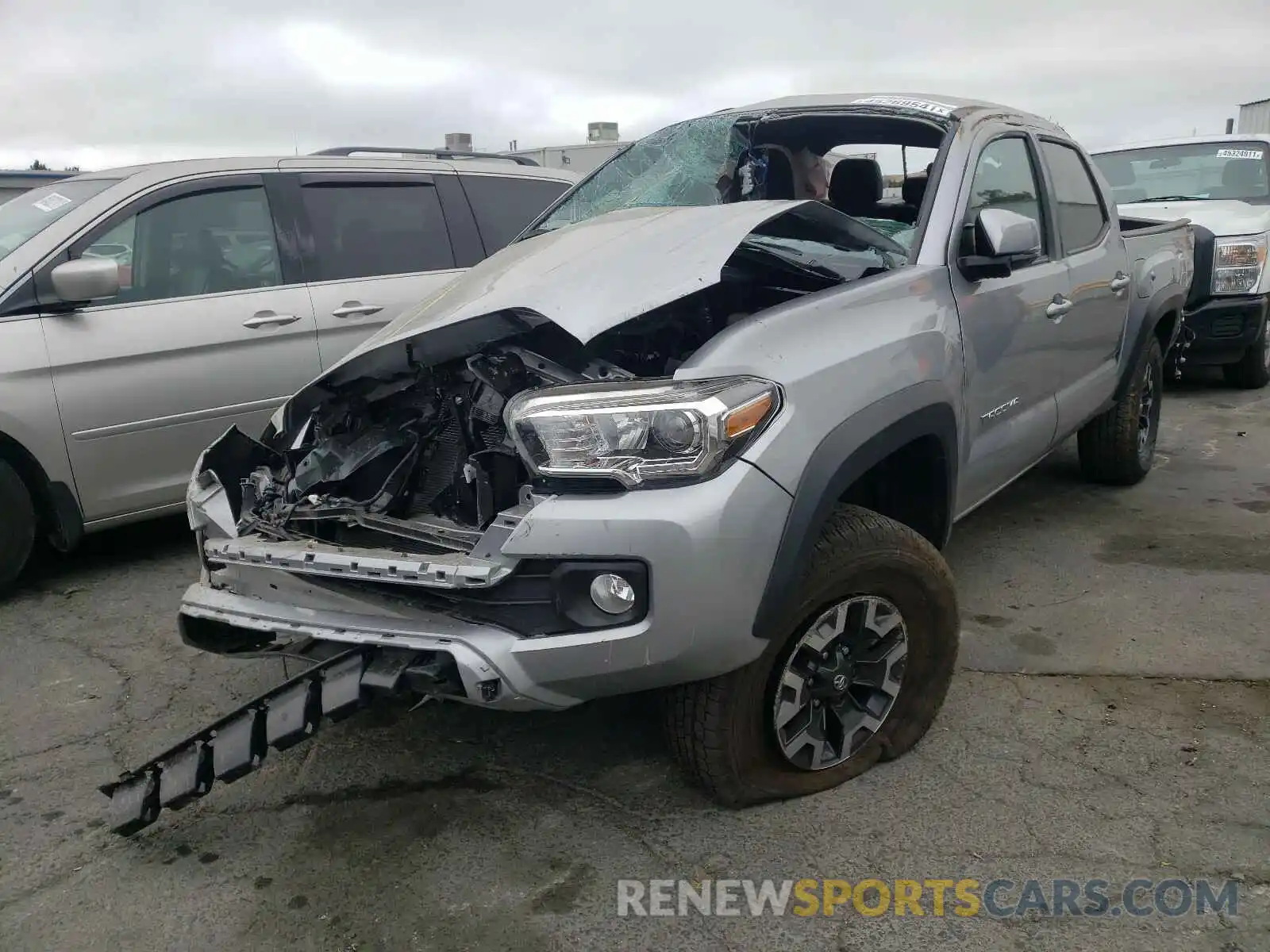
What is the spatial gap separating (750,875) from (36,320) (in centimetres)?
349

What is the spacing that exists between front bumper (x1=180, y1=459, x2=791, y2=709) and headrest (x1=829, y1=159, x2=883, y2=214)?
2321 mm

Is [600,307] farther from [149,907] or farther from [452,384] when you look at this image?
[149,907]

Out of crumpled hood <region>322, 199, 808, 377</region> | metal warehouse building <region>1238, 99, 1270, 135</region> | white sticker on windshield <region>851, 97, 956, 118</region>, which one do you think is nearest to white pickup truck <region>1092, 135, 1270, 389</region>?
white sticker on windshield <region>851, 97, 956, 118</region>

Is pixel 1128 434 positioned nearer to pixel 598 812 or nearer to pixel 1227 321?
pixel 1227 321

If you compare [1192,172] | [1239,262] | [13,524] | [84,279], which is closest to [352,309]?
[84,279]

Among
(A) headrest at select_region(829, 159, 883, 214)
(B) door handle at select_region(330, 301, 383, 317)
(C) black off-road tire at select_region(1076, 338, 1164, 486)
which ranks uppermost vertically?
(A) headrest at select_region(829, 159, 883, 214)

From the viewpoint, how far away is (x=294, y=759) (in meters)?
2.99

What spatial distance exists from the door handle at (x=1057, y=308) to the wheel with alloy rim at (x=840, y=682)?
1.63 metres

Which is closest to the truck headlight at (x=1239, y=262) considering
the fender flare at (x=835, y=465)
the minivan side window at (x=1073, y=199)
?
the minivan side window at (x=1073, y=199)

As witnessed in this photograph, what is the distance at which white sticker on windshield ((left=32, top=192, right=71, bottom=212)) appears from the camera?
14.6 feet

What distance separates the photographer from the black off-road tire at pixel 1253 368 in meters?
8.02

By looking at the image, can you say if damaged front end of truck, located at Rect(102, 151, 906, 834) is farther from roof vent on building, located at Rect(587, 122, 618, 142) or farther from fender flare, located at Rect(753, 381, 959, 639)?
roof vent on building, located at Rect(587, 122, 618, 142)

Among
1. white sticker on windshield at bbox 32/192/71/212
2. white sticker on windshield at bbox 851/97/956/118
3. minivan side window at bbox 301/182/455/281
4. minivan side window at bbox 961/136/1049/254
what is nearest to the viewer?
minivan side window at bbox 961/136/1049/254

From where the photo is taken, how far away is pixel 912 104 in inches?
148
